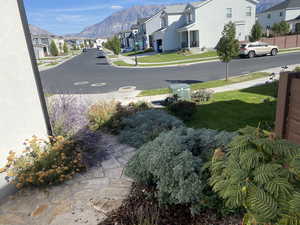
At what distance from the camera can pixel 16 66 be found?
367 cm

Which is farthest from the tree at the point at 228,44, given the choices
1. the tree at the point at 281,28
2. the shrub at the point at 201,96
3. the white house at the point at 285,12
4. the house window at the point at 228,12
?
the white house at the point at 285,12

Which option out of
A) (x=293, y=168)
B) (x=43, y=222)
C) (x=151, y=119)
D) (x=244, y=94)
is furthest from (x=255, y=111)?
(x=43, y=222)

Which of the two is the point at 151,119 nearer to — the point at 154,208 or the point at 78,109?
the point at 78,109

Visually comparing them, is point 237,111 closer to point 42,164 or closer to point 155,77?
point 42,164

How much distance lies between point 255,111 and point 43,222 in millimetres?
6572

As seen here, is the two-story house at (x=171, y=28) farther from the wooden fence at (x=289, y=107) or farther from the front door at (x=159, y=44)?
the wooden fence at (x=289, y=107)

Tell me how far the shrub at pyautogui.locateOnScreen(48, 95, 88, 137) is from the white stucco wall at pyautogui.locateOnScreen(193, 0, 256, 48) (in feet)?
96.8

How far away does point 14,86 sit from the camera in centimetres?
368

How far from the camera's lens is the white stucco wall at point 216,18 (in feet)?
103

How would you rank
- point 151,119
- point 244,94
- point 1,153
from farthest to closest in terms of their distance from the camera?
point 244,94, point 151,119, point 1,153

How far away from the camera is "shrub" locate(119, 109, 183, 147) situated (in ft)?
16.9

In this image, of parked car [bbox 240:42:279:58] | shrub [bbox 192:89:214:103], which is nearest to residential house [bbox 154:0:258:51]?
parked car [bbox 240:42:279:58]

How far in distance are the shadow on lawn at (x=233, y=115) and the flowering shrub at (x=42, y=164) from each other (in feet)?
11.8

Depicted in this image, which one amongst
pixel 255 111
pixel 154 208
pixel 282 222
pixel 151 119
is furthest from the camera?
pixel 255 111
